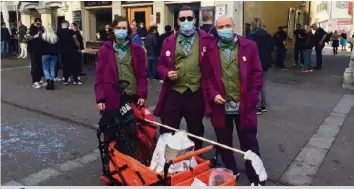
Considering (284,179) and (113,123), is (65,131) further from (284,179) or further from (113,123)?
(284,179)

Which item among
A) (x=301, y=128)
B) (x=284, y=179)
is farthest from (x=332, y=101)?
(x=284, y=179)

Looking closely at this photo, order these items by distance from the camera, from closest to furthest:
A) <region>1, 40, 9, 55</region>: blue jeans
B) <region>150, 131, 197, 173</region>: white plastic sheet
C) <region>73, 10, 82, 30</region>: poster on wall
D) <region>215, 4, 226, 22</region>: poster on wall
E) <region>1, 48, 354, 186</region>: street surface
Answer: <region>150, 131, 197, 173</region>: white plastic sheet → <region>1, 48, 354, 186</region>: street surface → <region>215, 4, 226, 22</region>: poster on wall → <region>73, 10, 82, 30</region>: poster on wall → <region>1, 40, 9, 55</region>: blue jeans

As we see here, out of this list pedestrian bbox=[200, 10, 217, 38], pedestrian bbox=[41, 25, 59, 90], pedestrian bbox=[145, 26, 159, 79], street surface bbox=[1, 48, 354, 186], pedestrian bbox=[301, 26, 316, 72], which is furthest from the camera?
pedestrian bbox=[301, 26, 316, 72]

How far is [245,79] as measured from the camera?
3572 mm

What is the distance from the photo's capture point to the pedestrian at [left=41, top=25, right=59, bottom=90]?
8.94 metres

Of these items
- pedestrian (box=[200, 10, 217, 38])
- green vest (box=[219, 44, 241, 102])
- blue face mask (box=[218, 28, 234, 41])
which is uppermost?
pedestrian (box=[200, 10, 217, 38])

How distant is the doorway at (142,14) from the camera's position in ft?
49.3

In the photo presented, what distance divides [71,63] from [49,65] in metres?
0.72

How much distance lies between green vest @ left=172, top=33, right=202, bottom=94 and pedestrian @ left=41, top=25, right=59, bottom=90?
6.05 m

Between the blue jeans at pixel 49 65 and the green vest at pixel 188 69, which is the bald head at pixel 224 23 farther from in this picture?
the blue jeans at pixel 49 65

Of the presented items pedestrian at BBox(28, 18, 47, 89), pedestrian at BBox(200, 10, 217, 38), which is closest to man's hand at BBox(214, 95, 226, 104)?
pedestrian at BBox(200, 10, 217, 38)

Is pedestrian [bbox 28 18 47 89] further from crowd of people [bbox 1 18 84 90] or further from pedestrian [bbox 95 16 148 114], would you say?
pedestrian [bbox 95 16 148 114]

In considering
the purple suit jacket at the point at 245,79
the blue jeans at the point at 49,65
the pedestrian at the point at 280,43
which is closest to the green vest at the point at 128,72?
the purple suit jacket at the point at 245,79

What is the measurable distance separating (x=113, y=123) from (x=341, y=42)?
28.5 m
